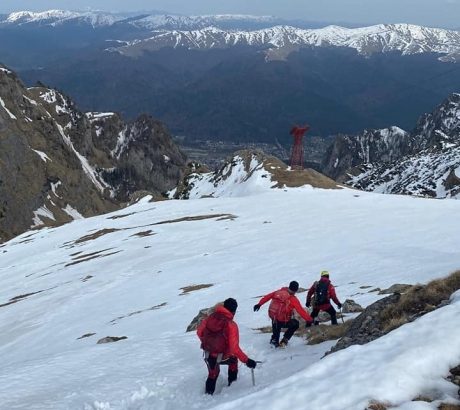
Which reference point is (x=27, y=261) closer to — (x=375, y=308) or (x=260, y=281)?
(x=260, y=281)

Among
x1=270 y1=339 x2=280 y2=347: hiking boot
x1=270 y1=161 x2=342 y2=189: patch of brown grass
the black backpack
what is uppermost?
the black backpack

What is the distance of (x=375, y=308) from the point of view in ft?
51.5

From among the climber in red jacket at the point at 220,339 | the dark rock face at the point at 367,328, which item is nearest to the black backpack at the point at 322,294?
the dark rock face at the point at 367,328

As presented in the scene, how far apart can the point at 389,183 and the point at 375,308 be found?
189658 millimetres

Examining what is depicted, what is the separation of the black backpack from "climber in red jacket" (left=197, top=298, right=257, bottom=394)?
5.79 metres

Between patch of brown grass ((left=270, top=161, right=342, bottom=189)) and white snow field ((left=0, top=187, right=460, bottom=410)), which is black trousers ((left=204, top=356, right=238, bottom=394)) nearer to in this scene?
white snow field ((left=0, top=187, right=460, bottom=410))

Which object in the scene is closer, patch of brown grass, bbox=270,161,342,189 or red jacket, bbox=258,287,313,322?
red jacket, bbox=258,287,313,322

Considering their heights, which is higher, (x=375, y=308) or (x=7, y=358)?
(x=375, y=308)

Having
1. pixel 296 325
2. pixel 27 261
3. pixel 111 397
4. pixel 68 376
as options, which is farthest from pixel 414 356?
pixel 27 261

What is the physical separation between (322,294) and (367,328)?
14.4 ft

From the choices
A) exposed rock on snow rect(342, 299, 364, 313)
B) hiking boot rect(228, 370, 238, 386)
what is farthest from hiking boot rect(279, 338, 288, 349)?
exposed rock on snow rect(342, 299, 364, 313)

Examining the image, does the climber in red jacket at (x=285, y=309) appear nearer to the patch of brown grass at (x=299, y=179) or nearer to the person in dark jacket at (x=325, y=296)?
the person in dark jacket at (x=325, y=296)

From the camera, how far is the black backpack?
753 inches

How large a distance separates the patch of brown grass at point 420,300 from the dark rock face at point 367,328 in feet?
0.69
